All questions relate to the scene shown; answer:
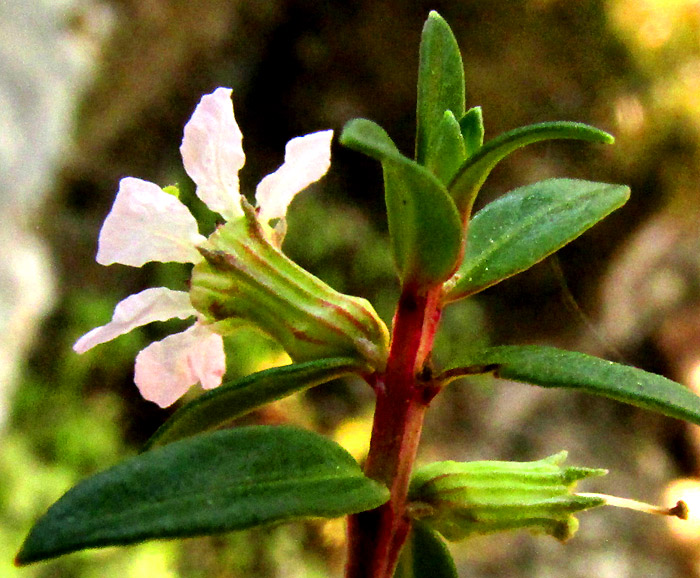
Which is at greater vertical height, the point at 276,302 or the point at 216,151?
the point at 216,151

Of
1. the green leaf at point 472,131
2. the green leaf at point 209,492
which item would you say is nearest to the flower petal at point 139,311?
the green leaf at point 209,492

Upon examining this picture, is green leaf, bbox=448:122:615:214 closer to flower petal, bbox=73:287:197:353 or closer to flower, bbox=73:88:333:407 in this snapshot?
flower, bbox=73:88:333:407

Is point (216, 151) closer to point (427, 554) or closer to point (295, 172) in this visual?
point (295, 172)

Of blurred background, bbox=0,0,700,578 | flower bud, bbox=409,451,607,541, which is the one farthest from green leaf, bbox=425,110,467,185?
blurred background, bbox=0,0,700,578

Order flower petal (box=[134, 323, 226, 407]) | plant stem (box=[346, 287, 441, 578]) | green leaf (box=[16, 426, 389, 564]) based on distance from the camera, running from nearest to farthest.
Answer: green leaf (box=[16, 426, 389, 564]) → plant stem (box=[346, 287, 441, 578]) → flower petal (box=[134, 323, 226, 407])

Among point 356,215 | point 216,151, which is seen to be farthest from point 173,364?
point 356,215

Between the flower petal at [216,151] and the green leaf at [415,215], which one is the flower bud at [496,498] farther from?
the flower petal at [216,151]

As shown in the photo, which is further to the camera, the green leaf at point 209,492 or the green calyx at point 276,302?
the green calyx at point 276,302
